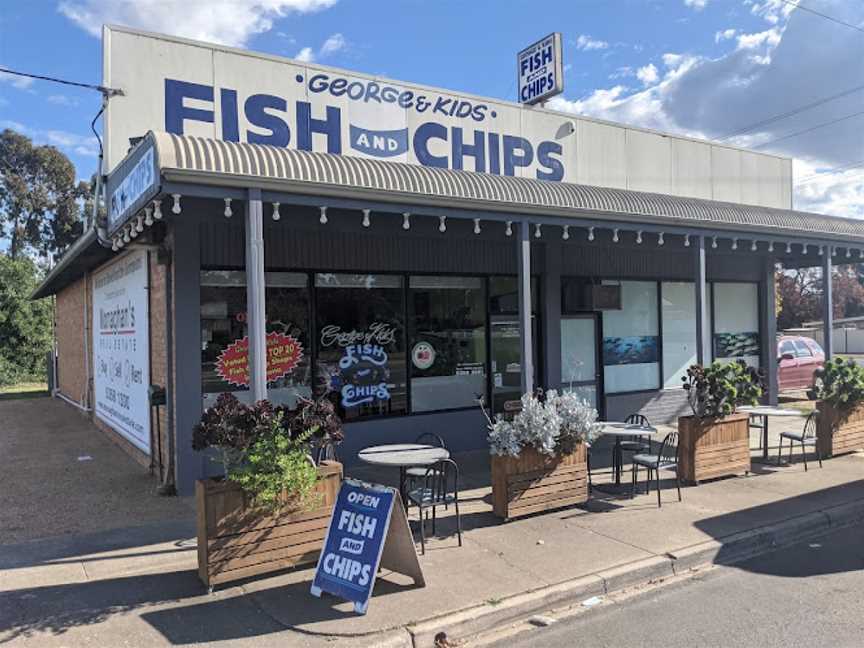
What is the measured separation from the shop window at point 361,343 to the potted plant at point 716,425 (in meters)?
3.78

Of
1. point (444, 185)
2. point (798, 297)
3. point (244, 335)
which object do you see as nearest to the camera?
point (444, 185)

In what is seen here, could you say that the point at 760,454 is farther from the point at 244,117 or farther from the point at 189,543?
the point at 244,117

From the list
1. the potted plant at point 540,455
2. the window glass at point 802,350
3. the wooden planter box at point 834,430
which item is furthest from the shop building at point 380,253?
the window glass at point 802,350

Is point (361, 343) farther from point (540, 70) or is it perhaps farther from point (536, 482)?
point (540, 70)

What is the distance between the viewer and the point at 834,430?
938cm

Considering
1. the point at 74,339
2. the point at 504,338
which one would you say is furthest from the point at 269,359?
the point at 74,339

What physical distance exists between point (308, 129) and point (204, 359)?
3.67 metres

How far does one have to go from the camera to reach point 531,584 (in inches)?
196

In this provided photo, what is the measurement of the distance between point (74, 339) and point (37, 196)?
3061 cm

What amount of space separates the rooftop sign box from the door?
2.66 m

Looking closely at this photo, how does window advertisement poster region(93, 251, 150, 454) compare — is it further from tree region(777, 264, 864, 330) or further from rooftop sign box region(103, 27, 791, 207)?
tree region(777, 264, 864, 330)

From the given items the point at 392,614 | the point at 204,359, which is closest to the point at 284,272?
the point at 204,359

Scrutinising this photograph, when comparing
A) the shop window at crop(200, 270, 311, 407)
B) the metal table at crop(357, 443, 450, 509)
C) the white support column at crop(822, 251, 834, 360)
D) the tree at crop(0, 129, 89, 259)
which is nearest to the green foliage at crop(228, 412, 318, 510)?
the metal table at crop(357, 443, 450, 509)

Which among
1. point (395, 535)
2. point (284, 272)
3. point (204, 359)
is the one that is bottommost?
point (395, 535)
